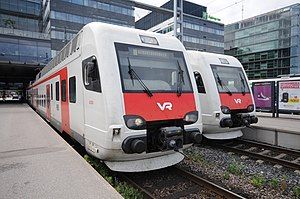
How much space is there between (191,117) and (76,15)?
1859 inches

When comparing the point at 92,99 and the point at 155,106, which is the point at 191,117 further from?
the point at 92,99

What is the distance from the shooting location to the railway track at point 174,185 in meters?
4.54

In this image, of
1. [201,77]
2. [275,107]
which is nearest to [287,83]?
[275,107]

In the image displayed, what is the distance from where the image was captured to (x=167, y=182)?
205 inches

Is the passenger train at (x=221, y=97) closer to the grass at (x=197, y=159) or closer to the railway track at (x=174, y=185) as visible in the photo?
the grass at (x=197, y=159)

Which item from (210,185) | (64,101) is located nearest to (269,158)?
(210,185)

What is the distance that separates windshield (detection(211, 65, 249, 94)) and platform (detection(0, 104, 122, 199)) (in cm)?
515

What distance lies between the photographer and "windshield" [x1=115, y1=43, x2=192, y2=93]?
4.98 m

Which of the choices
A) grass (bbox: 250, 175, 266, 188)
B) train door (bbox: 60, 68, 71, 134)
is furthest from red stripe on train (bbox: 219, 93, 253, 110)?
train door (bbox: 60, 68, 71, 134)

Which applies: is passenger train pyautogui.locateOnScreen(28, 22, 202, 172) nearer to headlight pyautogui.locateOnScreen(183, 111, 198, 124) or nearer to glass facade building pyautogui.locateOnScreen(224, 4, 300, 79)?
headlight pyautogui.locateOnScreen(183, 111, 198, 124)

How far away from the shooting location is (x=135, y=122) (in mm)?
4613

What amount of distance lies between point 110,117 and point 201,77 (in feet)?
15.2

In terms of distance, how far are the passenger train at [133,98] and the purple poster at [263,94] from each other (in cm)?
875

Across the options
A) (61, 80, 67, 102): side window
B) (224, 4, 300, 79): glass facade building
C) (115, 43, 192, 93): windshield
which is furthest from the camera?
(224, 4, 300, 79): glass facade building
